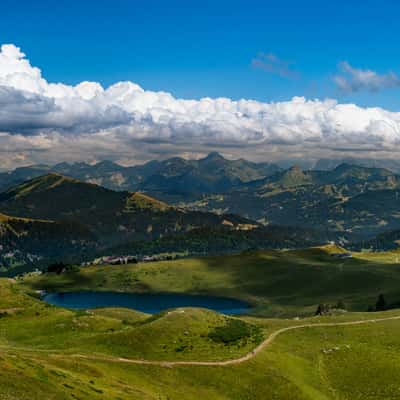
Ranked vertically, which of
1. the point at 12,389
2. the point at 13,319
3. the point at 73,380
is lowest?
the point at 13,319

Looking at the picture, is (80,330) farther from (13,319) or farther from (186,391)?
(186,391)

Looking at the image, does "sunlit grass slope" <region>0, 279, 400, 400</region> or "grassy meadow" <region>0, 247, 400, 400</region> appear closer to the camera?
"sunlit grass slope" <region>0, 279, 400, 400</region>

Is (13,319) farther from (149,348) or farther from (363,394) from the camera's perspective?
(363,394)

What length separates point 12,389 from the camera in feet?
147

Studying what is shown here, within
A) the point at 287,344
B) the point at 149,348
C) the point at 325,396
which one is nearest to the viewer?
the point at 325,396

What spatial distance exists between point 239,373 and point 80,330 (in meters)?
44.5

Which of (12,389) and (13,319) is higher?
(12,389)

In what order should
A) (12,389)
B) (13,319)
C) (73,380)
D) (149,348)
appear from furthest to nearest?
(13,319), (149,348), (73,380), (12,389)

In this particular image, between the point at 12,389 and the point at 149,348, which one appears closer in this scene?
the point at 12,389

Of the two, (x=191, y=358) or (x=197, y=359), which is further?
(x=191, y=358)

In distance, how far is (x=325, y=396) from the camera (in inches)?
2704

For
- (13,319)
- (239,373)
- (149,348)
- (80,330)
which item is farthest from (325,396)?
(13,319)

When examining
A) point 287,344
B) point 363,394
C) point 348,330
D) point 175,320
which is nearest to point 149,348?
point 175,320

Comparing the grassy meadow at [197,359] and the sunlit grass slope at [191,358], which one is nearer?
the sunlit grass slope at [191,358]
